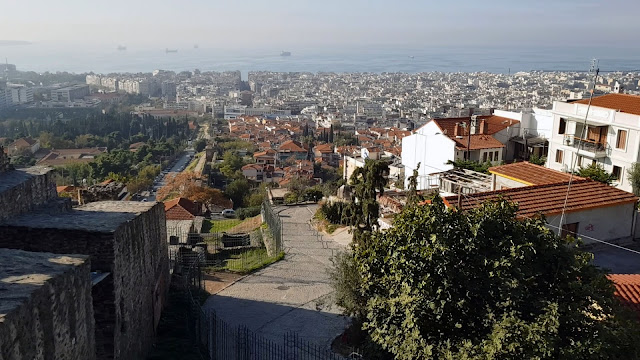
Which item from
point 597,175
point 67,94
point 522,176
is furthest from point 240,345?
point 67,94

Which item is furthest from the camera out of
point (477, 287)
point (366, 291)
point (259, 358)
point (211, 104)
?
point (211, 104)

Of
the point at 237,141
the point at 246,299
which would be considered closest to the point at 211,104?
the point at 237,141

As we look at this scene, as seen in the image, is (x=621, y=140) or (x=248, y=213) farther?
(x=248, y=213)

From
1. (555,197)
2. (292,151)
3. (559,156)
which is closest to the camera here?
(555,197)

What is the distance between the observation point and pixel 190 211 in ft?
75.5

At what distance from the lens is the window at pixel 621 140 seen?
1716cm

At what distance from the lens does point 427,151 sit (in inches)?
878

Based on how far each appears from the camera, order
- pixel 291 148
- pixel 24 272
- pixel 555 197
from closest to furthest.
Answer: pixel 24 272 < pixel 555 197 < pixel 291 148

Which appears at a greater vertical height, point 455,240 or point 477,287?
point 455,240

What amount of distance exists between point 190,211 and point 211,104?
133 m

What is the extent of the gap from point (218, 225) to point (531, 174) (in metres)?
11.7

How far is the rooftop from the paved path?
4.38 metres

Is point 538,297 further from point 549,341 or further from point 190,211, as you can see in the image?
point 190,211

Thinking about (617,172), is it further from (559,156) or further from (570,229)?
(570,229)
